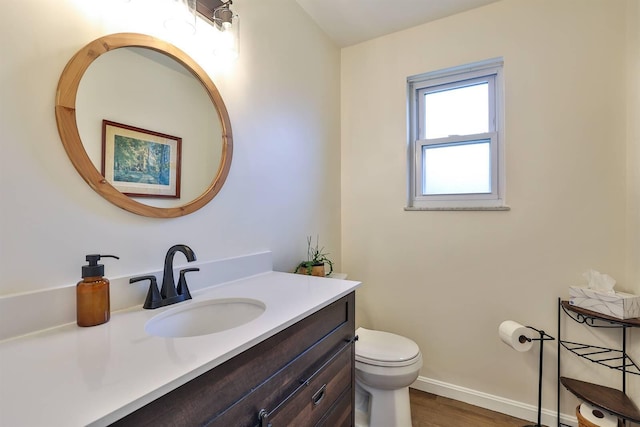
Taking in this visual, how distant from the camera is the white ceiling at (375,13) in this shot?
69.1 inches

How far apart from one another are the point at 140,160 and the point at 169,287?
0.44 meters

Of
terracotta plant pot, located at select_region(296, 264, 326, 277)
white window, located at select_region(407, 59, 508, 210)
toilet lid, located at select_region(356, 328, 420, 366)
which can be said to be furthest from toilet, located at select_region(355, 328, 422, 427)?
white window, located at select_region(407, 59, 508, 210)

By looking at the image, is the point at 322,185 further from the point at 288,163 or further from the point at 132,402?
the point at 132,402

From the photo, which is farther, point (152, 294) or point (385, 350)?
point (385, 350)

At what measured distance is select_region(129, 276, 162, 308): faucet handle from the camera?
92 centimetres

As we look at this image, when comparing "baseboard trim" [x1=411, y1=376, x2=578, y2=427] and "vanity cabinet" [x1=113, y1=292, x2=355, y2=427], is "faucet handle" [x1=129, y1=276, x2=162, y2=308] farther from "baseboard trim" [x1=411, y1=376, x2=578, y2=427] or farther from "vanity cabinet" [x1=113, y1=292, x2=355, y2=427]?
"baseboard trim" [x1=411, y1=376, x2=578, y2=427]

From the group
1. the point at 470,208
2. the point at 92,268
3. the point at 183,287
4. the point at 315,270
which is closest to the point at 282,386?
the point at 183,287

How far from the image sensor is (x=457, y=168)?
198cm

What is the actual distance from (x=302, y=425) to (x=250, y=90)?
1.39 metres

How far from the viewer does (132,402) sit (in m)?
0.46

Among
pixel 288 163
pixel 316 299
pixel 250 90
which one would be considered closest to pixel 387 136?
pixel 288 163

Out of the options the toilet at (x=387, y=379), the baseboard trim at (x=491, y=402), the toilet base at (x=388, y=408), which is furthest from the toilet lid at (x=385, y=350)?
the baseboard trim at (x=491, y=402)

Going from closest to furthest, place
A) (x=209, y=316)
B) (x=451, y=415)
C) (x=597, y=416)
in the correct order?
(x=209, y=316)
(x=597, y=416)
(x=451, y=415)

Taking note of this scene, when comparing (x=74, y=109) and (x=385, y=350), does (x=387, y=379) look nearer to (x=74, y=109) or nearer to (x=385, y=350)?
(x=385, y=350)
